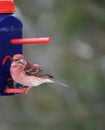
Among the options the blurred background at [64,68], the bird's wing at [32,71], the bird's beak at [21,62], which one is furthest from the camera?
the blurred background at [64,68]

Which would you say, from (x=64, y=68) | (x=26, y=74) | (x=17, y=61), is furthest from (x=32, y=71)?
(x=64, y=68)

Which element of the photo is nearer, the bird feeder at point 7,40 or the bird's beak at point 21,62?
the bird's beak at point 21,62

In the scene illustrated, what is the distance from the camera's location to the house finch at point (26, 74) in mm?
8375

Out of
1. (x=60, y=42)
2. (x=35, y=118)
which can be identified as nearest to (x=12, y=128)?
(x=35, y=118)

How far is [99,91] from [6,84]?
414 cm

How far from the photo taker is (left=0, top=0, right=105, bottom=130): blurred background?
1234 cm

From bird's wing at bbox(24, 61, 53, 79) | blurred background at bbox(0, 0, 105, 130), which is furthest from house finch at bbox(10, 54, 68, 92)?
blurred background at bbox(0, 0, 105, 130)

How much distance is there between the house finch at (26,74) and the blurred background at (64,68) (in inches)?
146

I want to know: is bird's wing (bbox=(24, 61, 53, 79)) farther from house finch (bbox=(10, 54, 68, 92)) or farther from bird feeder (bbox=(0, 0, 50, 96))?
bird feeder (bbox=(0, 0, 50, 96))

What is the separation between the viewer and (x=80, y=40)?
12.7m

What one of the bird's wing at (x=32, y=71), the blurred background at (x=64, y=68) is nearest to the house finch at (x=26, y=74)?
the bird's wing at (x=32, y=71)

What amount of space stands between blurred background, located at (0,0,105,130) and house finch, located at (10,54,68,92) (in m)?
3.72

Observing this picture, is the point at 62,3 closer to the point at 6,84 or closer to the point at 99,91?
the point at 99,91

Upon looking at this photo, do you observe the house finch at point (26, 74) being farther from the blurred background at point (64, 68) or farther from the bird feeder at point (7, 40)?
the blurred background at point (64, 68)
